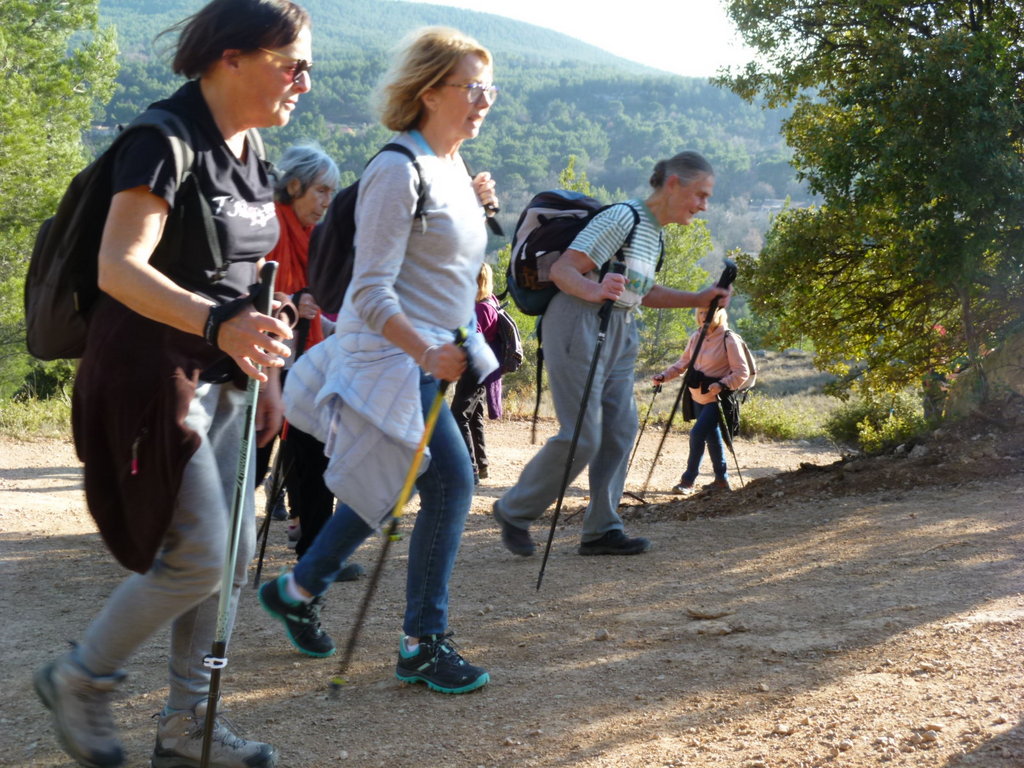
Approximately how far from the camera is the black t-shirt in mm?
2457

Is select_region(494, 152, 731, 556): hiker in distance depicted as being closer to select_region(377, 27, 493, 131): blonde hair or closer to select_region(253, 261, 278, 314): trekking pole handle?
select_region(377, 27, 493, 131): blonde hair

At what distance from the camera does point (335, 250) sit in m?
3.47

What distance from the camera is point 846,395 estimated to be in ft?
36.4

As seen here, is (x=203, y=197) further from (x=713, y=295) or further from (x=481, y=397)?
(x=481, y=397)

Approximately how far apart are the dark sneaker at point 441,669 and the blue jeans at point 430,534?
0.05 metres

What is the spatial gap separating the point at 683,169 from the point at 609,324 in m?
0.86

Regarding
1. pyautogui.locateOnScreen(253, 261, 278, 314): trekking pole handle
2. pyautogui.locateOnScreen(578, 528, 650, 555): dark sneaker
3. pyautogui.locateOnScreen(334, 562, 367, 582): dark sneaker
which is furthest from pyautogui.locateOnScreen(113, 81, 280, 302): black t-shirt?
pyautogui.locateOnScreen(578, 528, 650, 555): dark sneaker

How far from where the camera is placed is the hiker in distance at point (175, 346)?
2451 millimetres

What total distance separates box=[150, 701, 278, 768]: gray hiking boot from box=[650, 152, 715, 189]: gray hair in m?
3.46

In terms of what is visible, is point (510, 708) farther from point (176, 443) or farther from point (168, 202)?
point (168, 202)

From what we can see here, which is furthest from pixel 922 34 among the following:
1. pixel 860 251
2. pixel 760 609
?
pixel 760 609

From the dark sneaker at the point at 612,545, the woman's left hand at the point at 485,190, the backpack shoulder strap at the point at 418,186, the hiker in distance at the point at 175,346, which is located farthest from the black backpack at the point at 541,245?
the hiker in distance at the point at 175,346

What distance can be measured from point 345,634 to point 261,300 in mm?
2169

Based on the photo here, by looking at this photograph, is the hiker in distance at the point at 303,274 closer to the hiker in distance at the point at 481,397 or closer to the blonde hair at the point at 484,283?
the hiker in distance at the point at 481,397
